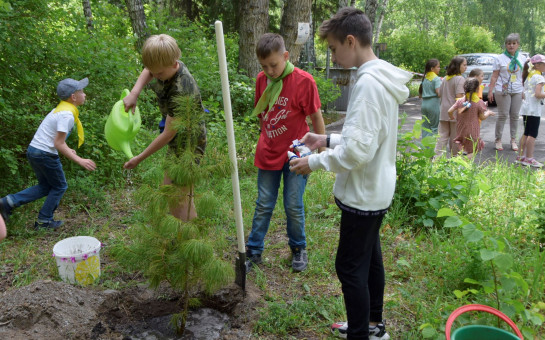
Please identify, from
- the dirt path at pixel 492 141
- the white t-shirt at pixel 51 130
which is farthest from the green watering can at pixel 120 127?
the dirt path at pixel 492 141

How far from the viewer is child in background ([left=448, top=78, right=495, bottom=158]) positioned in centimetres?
593

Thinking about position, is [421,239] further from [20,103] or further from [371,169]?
[20,103]

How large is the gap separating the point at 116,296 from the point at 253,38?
635 centimetres

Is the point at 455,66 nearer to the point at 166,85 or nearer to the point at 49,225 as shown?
the point at 166,85

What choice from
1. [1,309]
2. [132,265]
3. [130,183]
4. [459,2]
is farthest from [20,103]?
[459,2]

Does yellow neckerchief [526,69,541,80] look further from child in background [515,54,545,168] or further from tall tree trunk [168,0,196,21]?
tall tree trunk [168,0,196,21]

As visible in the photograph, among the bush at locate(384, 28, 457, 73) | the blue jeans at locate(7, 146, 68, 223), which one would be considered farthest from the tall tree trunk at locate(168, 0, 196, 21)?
the bush at locate(384, 28, 457, 73)

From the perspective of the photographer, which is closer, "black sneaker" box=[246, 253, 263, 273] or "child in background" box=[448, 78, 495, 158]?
"black sneaker" box=[246, 253, 263, 273]

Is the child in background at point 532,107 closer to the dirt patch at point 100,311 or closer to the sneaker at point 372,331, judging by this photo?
the sneaker at point 372,331

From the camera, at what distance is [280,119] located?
2973mm

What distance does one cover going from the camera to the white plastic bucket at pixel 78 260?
2830 mm

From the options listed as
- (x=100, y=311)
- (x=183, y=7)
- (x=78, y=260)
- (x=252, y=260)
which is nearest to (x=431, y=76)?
(x=252, y=260)

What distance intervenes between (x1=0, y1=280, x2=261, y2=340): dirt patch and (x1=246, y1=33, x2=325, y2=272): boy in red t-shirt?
2.21ft

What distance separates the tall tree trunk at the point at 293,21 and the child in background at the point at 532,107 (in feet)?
13.0
